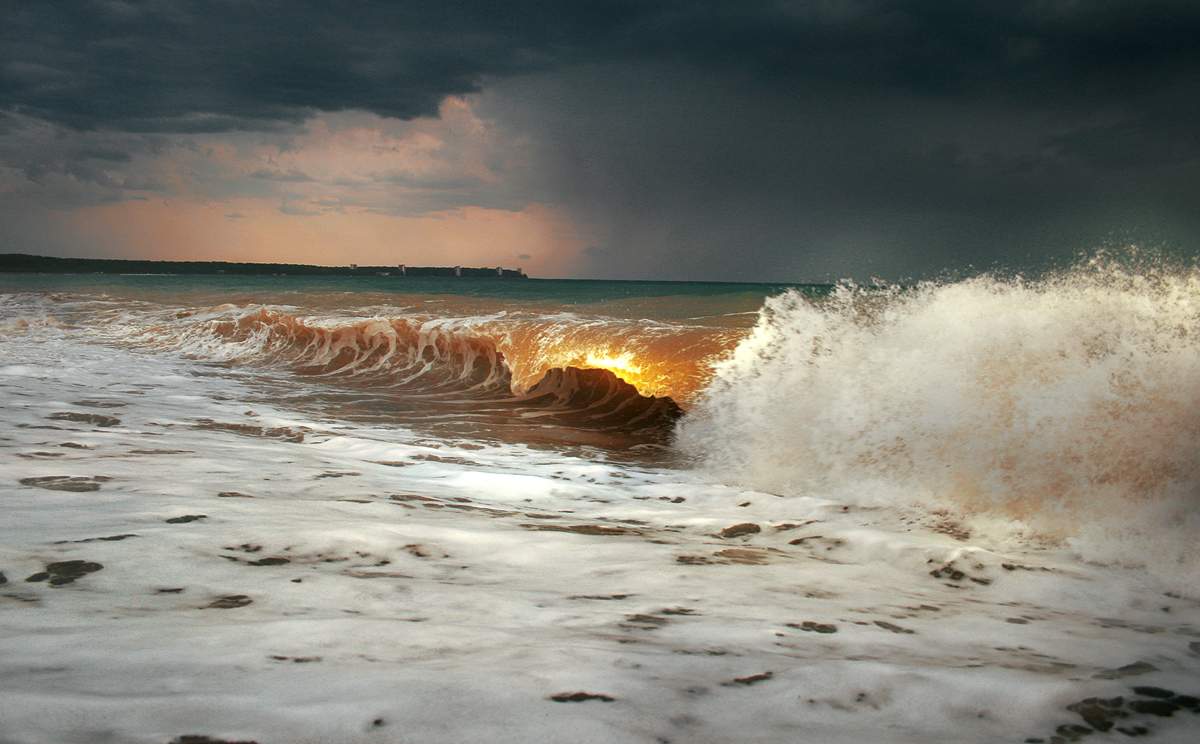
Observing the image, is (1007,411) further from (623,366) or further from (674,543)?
Result: (623,366)

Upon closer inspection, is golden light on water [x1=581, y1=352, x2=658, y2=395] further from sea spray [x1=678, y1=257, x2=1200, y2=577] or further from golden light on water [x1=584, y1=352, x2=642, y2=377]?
sea spray [x1=678, y1=257, x2=1200, y2=577]

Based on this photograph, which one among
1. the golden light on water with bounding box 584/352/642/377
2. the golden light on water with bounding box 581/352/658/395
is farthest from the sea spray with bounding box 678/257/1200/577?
the golden light on water with bounding box 584/352/642/377

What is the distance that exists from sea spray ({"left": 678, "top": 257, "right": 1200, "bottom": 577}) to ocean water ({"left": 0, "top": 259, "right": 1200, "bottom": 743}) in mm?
19

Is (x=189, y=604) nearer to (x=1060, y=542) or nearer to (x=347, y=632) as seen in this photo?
(x=347, y=632)

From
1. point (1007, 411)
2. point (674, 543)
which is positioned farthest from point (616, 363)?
point (674, 543)

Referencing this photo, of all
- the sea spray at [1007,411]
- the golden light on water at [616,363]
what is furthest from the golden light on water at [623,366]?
the sea spray at [1007,411]

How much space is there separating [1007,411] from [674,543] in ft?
6.95

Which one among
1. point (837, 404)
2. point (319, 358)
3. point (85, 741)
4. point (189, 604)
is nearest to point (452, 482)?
point (189, 604)

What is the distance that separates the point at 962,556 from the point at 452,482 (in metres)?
2.23

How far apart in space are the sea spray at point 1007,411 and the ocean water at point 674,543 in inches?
0.7

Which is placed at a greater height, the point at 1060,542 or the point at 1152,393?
the point at 1152,393

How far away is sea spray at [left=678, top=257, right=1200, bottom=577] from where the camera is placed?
10.8 ft

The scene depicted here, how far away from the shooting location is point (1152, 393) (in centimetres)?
362

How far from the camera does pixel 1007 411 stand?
410cm
